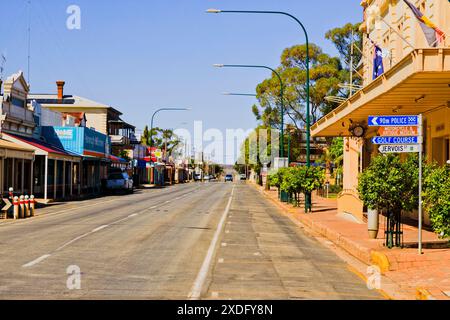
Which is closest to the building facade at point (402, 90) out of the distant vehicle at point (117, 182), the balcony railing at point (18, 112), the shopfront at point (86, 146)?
the balcony railing at point (18, 112)

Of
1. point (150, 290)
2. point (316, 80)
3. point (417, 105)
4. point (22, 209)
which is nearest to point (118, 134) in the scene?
point (316, 80)

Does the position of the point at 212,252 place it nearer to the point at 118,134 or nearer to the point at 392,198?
the point at 392,198

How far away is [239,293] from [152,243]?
7.40 m

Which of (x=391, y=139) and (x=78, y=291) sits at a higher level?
(x=391, y=139)

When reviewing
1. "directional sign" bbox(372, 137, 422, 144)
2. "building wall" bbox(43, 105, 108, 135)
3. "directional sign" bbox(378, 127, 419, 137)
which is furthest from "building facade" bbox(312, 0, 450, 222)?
"building wall" bbox(43, 105, 108, 135)

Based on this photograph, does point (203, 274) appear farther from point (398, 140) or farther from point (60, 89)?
point (60, 89)

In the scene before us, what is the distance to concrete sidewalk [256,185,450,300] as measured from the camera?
11.1 meters

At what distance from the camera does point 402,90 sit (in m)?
18.5

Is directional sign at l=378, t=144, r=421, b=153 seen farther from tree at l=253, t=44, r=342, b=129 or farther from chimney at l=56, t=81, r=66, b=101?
chimney at l=56, t=81, r=66, b=101

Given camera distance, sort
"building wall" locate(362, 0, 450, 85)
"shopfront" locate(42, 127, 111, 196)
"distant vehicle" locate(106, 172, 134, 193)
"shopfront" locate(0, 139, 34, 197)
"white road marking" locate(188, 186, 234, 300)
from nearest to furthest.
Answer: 1. "white road marking" locate(188, 186, 234, 300)
2. "building wall" locate(362, 0, 450, 85)
3. "shopfront" locate(0, 139, 34, 197)
4. "shopfront" locate(42, 127, 111, 196)
5. "distant vehicle" locate(106, 172, 134, 193)

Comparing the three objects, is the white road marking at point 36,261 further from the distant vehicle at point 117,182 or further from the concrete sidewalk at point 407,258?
the distant vehicle at point 117,182

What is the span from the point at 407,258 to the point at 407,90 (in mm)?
6382

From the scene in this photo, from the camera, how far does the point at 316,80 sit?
220 ft

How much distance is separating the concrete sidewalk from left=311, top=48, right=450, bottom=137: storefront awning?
429cm
